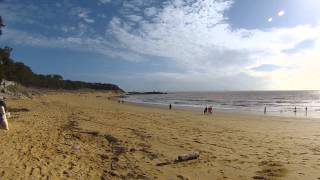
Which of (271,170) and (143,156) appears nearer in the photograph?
(271,170)

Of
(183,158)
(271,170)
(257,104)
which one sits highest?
(183,158)

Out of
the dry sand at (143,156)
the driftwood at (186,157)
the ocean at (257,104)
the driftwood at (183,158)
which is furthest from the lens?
the ocean at (257,104)

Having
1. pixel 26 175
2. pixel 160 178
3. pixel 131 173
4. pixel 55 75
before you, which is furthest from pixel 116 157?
pixel 55 75

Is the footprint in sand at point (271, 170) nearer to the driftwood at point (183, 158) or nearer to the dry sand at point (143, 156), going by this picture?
the dry sand at point (143, 156)

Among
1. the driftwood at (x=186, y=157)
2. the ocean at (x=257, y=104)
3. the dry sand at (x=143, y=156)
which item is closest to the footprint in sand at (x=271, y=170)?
the dry sand at (x=143, y=156)

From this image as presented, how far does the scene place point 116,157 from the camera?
970 cm

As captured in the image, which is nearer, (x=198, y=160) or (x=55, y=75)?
(x=198, y=160)

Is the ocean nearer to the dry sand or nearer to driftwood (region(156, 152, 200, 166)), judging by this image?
the dry sand

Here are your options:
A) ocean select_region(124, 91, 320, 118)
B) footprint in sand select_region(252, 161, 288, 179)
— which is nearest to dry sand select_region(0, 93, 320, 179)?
footprint in sand select_region(252, 161, 288, 179)

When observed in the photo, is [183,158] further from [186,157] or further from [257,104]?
[257,104]

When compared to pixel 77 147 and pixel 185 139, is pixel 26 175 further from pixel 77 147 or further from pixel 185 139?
pixel 185 139

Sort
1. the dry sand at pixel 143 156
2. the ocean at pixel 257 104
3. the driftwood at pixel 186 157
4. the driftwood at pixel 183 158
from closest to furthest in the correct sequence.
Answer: the dry sand at pixel 143 156 → the driftwood at pixel 183 158 → the driftwood at pixel 186 157 → the ocean at pixel 257 104

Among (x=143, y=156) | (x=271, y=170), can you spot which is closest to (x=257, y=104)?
(x=143, y=156)

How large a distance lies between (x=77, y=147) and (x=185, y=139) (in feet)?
15.8
